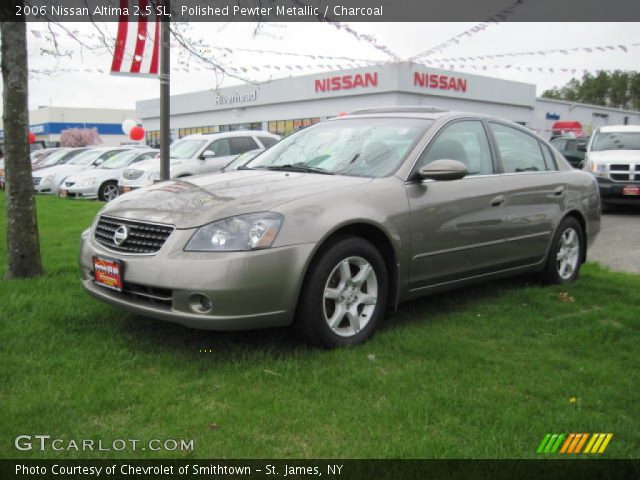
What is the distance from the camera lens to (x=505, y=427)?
286 centimetres

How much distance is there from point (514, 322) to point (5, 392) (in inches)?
132

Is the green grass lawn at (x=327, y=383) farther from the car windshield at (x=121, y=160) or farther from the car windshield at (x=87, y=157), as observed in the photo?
the car windshield at (x=87, y=157)

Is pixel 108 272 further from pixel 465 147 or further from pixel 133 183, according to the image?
pixel 133 183

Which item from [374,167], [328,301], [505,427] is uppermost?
[374,167]

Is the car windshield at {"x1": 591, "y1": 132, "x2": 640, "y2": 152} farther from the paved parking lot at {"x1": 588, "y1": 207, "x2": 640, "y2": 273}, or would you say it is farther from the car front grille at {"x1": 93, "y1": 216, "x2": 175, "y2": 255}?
the car front grille at {"x1": 93, "y1": 216, "x2": 175, "y2": 255}

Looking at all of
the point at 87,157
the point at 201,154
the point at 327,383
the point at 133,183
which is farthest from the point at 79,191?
the point at 327,383

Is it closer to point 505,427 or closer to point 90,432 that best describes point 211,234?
point 90,432

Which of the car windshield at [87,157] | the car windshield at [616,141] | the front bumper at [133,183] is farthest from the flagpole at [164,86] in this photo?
the car windshield at [87,157]

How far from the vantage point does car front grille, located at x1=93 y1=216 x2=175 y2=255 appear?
11.8ft

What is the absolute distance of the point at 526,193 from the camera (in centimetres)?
517

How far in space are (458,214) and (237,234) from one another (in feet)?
5.96

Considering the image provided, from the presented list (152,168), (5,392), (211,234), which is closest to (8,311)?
(5,392)

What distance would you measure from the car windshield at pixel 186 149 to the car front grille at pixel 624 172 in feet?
27.4

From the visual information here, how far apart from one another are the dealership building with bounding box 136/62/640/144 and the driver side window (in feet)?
78.6
